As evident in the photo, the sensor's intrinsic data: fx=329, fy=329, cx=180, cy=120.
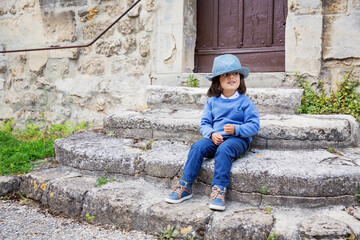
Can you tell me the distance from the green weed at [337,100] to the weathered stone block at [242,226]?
4.87 feet

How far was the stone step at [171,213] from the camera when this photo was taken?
5.30ft

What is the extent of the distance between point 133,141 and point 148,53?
1.42 m

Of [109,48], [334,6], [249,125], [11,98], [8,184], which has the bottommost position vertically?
[8,184]

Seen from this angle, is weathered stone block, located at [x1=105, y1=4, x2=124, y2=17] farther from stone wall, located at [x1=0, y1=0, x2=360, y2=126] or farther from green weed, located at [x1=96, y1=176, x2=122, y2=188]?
green weed, located at [x1=96, y1=176, x2=122, y2=188]

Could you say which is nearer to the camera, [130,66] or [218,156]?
[218,156]

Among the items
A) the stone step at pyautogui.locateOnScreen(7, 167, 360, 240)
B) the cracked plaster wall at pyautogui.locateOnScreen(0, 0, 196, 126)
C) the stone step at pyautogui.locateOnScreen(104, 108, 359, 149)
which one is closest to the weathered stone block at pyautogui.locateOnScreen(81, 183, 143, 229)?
the stone step at pyautogui.locateOnScreen(7, 167, 360, 240)

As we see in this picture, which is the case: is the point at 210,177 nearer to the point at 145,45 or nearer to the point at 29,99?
the point at 145,45

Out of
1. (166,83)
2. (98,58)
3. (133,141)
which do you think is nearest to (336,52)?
(166,83)

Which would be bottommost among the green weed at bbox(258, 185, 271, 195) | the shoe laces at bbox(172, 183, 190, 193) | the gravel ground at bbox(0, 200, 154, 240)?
the gravel ground at bbox(0, 200, 154, 240)

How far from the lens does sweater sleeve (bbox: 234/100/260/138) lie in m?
2.10

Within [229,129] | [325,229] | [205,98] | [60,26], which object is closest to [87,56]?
[60,26]

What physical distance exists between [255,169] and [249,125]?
0.32 metres

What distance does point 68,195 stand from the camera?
218 cm

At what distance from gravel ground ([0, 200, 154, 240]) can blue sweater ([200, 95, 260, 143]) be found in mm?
829
